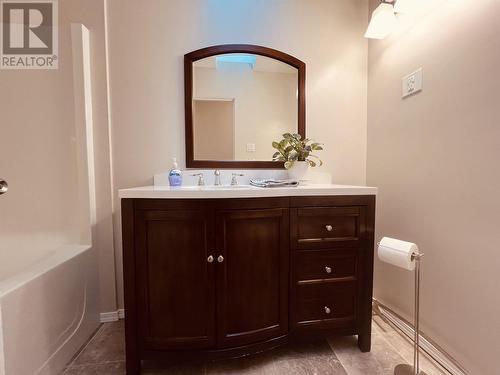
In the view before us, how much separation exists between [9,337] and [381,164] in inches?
78.9

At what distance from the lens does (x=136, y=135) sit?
1512mm

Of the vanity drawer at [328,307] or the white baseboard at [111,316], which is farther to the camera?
the white baseboard at [111,316]

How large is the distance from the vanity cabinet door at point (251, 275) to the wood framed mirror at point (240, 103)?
59 centimetres

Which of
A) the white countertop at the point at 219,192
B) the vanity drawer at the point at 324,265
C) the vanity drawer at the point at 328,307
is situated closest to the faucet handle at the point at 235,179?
the white countertop at the point at 219,192

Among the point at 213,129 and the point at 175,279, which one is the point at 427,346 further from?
the point at 213,129

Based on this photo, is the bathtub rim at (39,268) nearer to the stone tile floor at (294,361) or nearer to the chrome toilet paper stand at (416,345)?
the stone tile floor at (294,361)

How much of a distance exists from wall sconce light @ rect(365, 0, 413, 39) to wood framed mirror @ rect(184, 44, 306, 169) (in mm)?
444

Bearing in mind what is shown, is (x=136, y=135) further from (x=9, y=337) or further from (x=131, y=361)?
(x=131, y=361)

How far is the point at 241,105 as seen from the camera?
1.58 m

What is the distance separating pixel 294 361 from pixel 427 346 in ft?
2.28

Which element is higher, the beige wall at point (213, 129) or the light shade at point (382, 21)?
the light shade at point (382, 21)

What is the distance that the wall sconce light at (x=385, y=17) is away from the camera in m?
1.28

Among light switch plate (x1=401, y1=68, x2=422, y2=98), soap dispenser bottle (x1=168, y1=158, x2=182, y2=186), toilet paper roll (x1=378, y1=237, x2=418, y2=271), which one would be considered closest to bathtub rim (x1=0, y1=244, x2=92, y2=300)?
soap dispenser bottle (x1=168, y1=158, x2=182, y2=186)

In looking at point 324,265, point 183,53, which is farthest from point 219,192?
point 183,53
